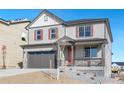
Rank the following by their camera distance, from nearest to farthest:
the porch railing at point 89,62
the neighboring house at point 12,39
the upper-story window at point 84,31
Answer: the porch railing at point 89,62 < the upper-story window at point 84,31 < the neighboring house at point 12,39

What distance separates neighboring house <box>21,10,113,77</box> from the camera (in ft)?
73.9

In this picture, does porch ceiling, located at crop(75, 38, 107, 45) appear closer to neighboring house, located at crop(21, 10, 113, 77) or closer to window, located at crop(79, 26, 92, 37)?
neighboring house, located at crop(21, 10, 113, 77)

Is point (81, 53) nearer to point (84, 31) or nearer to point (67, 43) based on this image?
point (67, 43)

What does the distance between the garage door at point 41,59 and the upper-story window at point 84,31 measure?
12.4ft

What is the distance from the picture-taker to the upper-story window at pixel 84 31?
77.2 feet

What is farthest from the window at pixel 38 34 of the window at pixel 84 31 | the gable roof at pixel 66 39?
the window at pixel 84 31

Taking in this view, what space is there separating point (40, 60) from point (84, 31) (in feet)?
20.8

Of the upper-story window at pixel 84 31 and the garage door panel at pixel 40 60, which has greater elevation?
the upper-story window at pixel 84 31

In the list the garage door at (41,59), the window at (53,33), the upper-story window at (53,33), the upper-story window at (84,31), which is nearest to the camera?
the upper-story window at (84,31)

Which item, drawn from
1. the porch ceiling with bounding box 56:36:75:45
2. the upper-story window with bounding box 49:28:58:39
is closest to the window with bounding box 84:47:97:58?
the porch ceiling with bounding box 56:36:75:45

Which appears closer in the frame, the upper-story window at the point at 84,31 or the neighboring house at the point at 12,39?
the upper-story window at the point at 84,31

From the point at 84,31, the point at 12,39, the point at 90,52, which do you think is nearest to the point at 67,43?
the point at 84,31

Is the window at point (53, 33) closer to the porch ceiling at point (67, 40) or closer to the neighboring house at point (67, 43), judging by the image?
the neighboring house at point (67, 43)

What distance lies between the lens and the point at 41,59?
1000 inches
